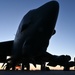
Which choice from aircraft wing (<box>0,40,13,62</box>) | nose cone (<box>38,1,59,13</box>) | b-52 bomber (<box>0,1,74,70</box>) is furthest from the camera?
aircraft wing (<box>0,40,13,62</box>)

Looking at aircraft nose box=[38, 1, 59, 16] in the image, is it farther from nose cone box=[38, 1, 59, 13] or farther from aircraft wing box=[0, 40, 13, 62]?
aircraft wing box=[0, 40, 13, 62]

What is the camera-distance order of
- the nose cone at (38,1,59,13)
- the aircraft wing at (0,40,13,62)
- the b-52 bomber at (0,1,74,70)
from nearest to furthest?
the b-52 bomber at (0,1,74,70), the nose cone at (38,1,59,13), the aircraft wing at (0,40,13,62)

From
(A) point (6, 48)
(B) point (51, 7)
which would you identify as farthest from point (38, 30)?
(A) point (6, 48)

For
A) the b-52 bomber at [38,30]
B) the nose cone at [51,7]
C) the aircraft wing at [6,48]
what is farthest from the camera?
the aircraft wing at [6,48]

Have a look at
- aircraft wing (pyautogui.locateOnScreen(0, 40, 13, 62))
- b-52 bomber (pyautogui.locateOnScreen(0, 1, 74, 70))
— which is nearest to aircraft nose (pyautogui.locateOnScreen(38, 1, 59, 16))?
b-52 bomber (pyautogui.locateOnScreen(0, 1, 74, 70))

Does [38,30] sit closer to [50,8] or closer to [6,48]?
[50,8]

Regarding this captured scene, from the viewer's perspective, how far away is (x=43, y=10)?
2166cm

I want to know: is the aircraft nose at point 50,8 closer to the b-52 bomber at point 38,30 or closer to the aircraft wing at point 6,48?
the b-52 bomber at point 38,30

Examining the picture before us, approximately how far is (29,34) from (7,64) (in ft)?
32.1

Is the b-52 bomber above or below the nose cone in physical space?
below

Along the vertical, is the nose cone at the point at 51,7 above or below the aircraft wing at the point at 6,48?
above

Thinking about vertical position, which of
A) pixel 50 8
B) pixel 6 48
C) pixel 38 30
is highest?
pixel 50 8

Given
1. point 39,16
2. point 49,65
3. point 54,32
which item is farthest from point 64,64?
point 39,16

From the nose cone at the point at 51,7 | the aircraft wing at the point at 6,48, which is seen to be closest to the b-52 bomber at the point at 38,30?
the nose cone at the point at 51,7
